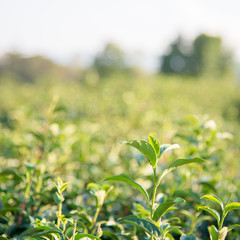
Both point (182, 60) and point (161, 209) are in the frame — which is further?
point (182, 60)

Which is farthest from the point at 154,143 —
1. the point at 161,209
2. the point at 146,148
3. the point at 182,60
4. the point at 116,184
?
the point at 182,60

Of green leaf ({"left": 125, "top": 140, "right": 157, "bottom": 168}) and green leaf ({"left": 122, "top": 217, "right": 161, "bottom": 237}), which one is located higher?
green leaf ({"left": 125, "top": 140, "right": 157, "bottom": 168})

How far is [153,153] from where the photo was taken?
979mm

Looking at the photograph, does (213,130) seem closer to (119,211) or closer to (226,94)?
(119,211)

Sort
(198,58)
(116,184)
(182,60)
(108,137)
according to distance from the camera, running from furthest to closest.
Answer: (182,60), (198,58), (108,137), (116,184)

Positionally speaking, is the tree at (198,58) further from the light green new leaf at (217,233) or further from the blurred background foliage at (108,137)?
the light green new leaf at (217,233)

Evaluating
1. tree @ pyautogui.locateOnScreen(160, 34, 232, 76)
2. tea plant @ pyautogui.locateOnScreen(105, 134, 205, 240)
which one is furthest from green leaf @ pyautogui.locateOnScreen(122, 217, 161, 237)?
tree @ pyautogui.locateOnScreen(160, 34, 232, 76)

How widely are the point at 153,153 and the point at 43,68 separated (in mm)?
30384

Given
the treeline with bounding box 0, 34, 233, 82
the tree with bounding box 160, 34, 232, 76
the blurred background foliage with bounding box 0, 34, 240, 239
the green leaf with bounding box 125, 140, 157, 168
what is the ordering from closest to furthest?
the green leaf with bounding box 125, 140, 157, 168 < the blurred background foliage with bounding box 0, 34, 240, 239 < the treeline with bounding box 0, 34, 233, 82 < the tree with bounding box 160, 34, 232, 76

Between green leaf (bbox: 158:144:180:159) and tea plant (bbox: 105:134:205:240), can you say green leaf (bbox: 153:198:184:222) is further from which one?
green leaf (bbox: 158:144:180:159)

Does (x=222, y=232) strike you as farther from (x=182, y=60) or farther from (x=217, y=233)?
(x=182, y=60)

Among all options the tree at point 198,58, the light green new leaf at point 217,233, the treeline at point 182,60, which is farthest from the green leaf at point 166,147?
the tree at point 198,58

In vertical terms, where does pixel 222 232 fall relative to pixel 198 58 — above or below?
below

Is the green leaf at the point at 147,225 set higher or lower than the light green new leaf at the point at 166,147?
lower
